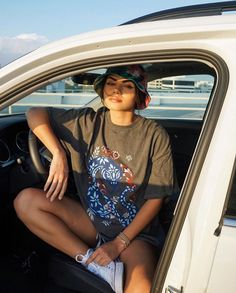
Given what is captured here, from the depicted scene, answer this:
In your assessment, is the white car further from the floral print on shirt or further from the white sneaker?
the floral print on shirt

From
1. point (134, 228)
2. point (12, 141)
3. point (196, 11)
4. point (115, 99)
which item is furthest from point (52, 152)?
point (196, 11)

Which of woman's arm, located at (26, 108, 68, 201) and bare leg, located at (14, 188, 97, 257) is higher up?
woman's arm, located at (26, 108, 68, 201)

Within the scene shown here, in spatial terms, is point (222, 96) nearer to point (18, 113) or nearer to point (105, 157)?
point (105, 157)

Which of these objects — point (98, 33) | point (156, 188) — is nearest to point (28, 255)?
point (156, 188)

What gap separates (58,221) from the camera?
1.98 meters

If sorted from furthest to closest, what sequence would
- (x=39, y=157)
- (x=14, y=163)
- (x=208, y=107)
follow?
(x=14, y=163) < (x=39, y=157) < (x=208, y=107)

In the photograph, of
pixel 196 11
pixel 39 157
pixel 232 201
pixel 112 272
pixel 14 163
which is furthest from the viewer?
pixel 14 163

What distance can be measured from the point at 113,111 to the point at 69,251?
2.20 feet

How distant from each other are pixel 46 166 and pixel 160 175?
74 centimetres

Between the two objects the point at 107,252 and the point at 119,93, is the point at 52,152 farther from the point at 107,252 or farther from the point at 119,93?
the point at 107,252

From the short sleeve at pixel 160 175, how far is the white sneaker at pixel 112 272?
32 centimetres

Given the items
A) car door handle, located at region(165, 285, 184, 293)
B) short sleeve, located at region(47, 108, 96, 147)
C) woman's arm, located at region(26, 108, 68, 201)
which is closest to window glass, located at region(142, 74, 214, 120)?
short sleeve, located at region(47, 108, 96, 147)

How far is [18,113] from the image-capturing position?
127 inches

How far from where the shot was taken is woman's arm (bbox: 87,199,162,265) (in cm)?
181
